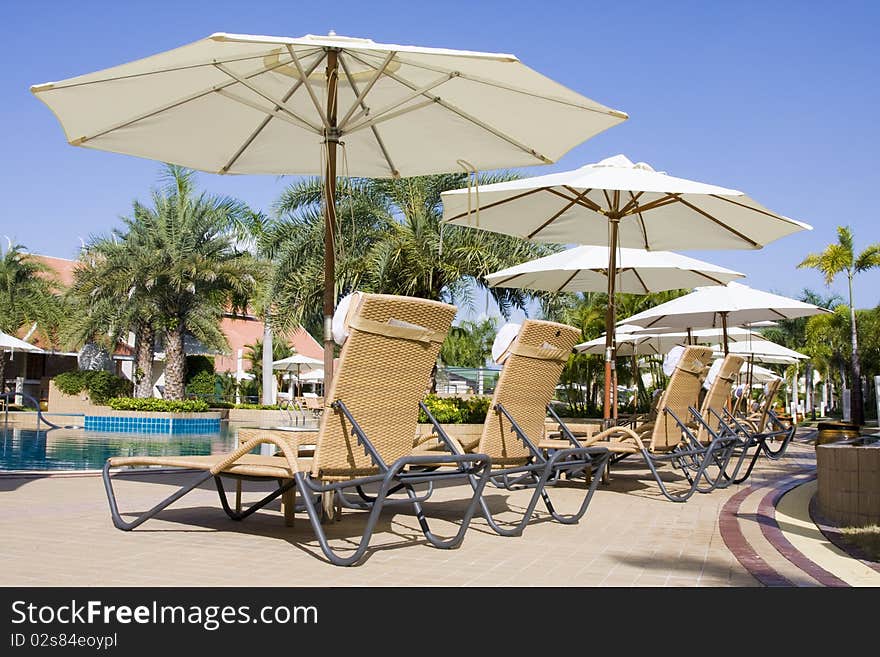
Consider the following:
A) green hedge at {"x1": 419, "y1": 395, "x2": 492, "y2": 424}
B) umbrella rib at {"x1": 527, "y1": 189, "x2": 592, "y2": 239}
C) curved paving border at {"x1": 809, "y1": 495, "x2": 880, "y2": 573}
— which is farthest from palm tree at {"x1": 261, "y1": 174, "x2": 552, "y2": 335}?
curved paving border at {"x1": 809, "y1": 495, "x2": 880, "y2": 573}

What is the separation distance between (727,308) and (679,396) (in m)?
4.28

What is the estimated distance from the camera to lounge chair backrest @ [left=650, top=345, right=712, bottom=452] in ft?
23.8

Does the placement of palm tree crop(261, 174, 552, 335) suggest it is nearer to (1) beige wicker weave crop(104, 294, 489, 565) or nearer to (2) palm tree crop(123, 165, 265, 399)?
(2) palm tree crop(123, 165, 265, 399)

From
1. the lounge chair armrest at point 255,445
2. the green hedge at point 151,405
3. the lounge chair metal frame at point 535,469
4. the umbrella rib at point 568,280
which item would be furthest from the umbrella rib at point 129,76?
the green hedge at point 151,405

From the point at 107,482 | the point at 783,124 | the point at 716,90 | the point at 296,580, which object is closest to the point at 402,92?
the point at 107,482

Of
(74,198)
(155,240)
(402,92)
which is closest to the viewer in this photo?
(402,92)

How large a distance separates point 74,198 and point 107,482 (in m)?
20.2

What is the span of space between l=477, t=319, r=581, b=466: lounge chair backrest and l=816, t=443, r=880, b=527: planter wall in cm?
186

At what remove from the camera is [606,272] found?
34.7 feet

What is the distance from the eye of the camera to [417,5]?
12.7 meters

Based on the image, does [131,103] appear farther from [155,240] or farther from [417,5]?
[155,240]
